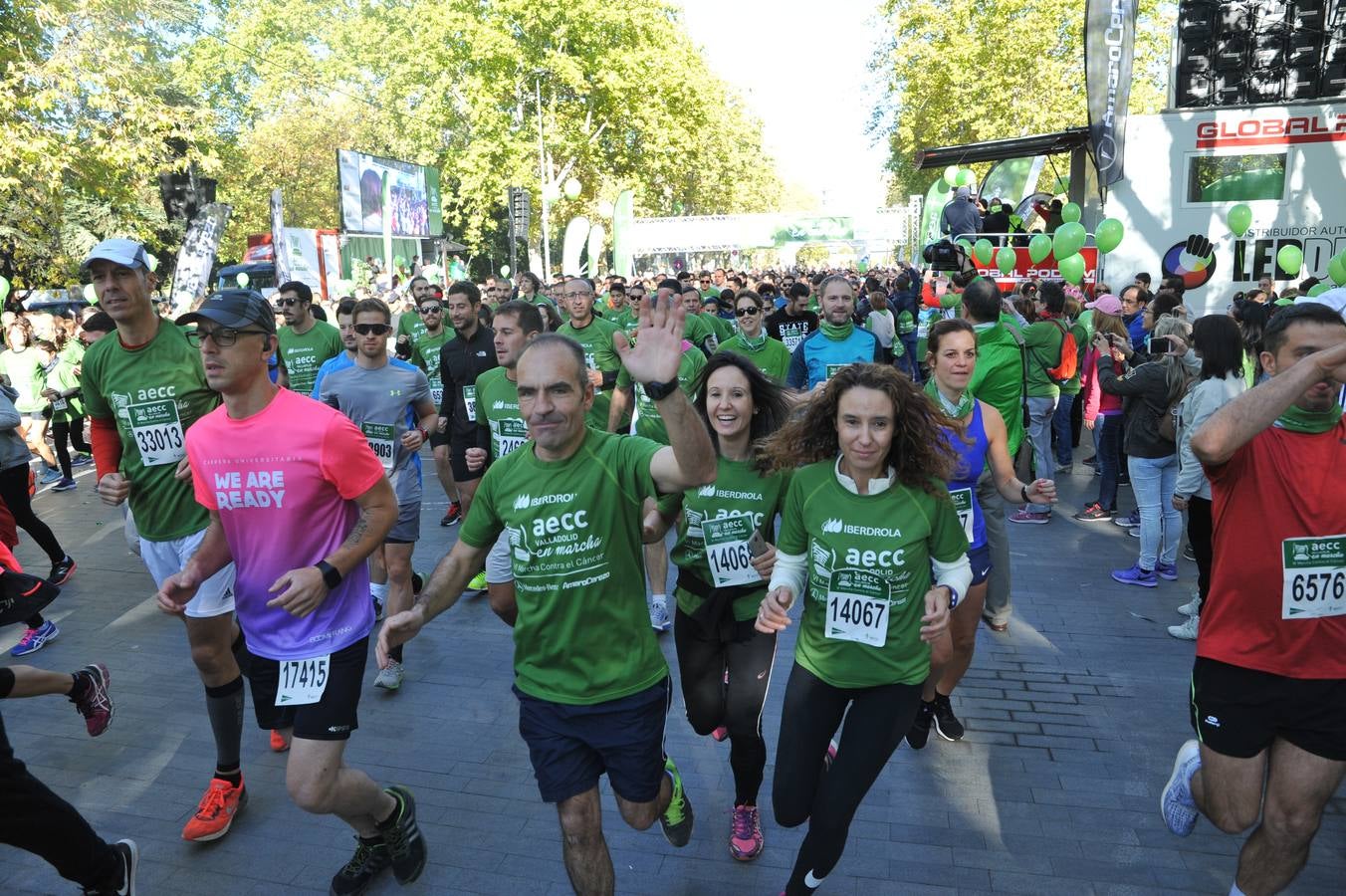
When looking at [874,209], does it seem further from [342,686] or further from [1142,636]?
[342,686]

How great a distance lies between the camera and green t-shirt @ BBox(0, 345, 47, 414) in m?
10.9

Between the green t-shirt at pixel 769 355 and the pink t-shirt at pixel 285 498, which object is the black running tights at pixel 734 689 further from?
the green t-shirt at pixel 769 355

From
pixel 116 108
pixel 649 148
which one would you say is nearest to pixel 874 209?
pixel 649 148

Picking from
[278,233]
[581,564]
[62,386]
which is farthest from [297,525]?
[278,233]

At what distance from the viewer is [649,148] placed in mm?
41000

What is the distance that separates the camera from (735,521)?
3.80m

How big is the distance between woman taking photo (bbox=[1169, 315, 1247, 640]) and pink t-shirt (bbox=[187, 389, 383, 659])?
439 centimetres

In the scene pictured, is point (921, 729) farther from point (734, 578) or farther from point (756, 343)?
point (756, 343)

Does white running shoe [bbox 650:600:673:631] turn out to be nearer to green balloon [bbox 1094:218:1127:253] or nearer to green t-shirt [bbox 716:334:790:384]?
green t-shirt [bbox 716:334:790:384]

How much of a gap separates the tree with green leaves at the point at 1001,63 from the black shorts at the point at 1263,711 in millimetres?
34386

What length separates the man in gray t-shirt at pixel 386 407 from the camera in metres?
5.79

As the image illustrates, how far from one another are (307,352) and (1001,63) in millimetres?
33585

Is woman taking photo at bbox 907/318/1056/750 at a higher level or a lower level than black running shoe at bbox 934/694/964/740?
higher

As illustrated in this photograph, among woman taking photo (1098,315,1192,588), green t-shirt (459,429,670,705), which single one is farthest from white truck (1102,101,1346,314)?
green t-shirt (459,429,670,705)
